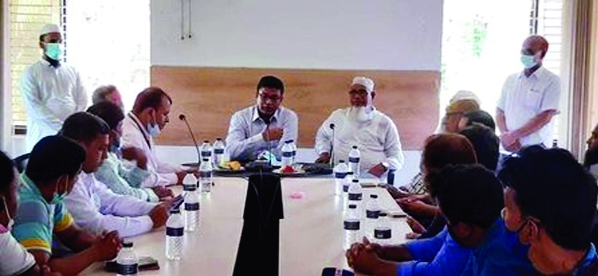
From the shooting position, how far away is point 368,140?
5.16m

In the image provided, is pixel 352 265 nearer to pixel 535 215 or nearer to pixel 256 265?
pixel 535 215

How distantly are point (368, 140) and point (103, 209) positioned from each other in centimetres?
251

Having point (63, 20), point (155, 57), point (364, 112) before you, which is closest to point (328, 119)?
point (364, 112)

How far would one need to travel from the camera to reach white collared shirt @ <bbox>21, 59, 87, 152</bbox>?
5348 millimetres

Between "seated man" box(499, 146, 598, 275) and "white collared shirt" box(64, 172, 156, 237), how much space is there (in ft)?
5.06

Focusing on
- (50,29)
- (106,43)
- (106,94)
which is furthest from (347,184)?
(106,43)

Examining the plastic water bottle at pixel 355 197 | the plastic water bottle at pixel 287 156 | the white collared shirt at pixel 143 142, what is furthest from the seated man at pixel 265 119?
the plastic water bottle at pixel 355 197

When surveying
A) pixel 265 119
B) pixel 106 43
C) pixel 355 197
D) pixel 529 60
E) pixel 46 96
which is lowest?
pixel 355 197

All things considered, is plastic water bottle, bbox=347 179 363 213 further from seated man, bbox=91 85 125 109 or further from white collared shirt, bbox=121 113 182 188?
seated man, bbox=91 85 125 109

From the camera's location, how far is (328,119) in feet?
17.7

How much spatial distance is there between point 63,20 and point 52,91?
0.84m

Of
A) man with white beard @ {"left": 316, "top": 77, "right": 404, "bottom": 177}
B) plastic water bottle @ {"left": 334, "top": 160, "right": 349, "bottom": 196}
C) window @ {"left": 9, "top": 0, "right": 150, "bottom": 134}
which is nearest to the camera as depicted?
plastic water bottle @ {"left": 334, "top": 160, "right": 349, "bottom": 196}

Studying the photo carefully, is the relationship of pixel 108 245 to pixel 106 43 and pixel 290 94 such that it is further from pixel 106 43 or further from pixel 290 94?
pixel 106 43

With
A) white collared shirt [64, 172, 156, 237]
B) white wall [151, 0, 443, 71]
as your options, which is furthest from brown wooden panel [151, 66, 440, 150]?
white collared shirt [64, 172, 156, 237]
